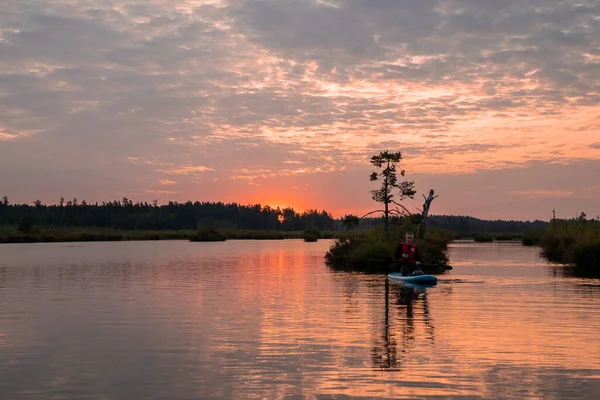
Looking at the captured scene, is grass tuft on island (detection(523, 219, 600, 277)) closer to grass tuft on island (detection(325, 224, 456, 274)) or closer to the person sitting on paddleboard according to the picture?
grass tuft on island (detection(325, 224, 456, 274))

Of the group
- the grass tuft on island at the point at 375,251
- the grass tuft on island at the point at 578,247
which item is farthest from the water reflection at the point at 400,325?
the grass tuft on island at the point at 578,247

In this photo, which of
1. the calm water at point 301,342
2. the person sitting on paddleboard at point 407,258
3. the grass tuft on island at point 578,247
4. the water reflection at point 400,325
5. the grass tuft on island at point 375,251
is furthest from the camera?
the grass tuft on island at point 375,251

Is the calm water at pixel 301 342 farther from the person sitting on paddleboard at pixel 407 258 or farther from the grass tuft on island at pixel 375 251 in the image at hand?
the grass tuft on island at pixel 375 251

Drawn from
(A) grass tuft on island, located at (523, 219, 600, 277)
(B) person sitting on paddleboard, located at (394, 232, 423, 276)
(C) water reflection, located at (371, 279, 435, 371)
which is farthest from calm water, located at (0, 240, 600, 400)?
(A) grass tuft on island, located at (523, 219, 600, 277)

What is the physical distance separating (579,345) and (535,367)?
3.57m

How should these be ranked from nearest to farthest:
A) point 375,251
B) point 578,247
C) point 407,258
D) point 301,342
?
point 301,342, point 407,258, point 578,247, point 375,251

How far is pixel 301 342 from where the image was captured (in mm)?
19281

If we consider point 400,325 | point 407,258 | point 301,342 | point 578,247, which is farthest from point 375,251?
point 301,342

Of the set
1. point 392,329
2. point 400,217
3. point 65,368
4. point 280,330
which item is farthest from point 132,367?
point 400,217

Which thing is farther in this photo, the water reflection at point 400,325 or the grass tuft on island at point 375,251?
the grass tuft on island at point 375,251

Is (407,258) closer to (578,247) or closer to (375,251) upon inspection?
(375,251)

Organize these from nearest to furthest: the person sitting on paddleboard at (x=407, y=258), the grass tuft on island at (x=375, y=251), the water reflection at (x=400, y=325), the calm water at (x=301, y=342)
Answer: the calm water at (x=301, y=342)
the water reflection at (x=400, y=325)
the person sitting on paddleboard at (x=407, y=258)
the grass tuft on island at (x=375, y=251)

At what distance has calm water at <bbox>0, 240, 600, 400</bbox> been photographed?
13.9 metres

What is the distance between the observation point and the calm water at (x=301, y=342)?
13.9 m
